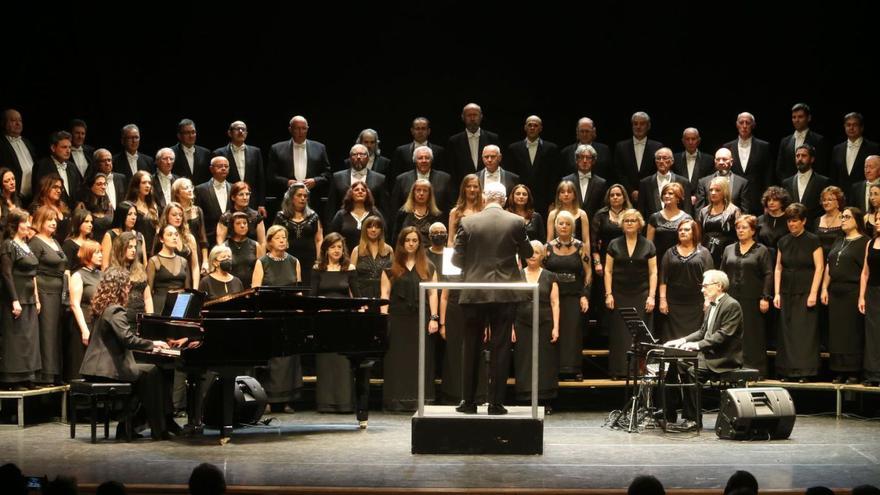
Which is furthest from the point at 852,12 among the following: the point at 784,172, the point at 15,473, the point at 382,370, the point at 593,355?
the point at 15,473

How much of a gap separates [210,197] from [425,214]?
5.92 ft

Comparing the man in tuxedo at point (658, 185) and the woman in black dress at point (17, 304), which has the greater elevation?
the man in tuxedo at point (658, 185)

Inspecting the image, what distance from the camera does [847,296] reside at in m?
9.18

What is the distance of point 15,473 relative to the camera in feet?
11.7

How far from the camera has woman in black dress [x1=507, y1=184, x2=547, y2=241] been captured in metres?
9.38

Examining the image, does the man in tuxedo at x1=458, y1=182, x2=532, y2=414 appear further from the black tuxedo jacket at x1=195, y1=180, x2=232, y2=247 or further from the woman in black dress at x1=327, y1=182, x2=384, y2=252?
the black tuxedo jacket at x1=195, y1=180, x2=232, y2=247

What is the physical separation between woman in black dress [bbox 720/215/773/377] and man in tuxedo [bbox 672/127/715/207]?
2.99 ft

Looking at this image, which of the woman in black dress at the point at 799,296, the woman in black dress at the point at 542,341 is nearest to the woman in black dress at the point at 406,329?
the woman in black dress at the point at 542,341

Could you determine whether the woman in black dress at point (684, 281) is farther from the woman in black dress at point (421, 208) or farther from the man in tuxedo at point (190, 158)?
the man in tuxedo at point (190, 158)

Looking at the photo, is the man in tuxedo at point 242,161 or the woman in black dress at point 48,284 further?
the man in tuxedo at point 242,161

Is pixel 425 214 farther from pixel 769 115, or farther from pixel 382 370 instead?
pixel 769 115

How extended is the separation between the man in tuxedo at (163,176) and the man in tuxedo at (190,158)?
417 mm

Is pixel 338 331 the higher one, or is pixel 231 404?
pixel 338 331

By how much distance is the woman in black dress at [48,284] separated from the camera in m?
8.75
